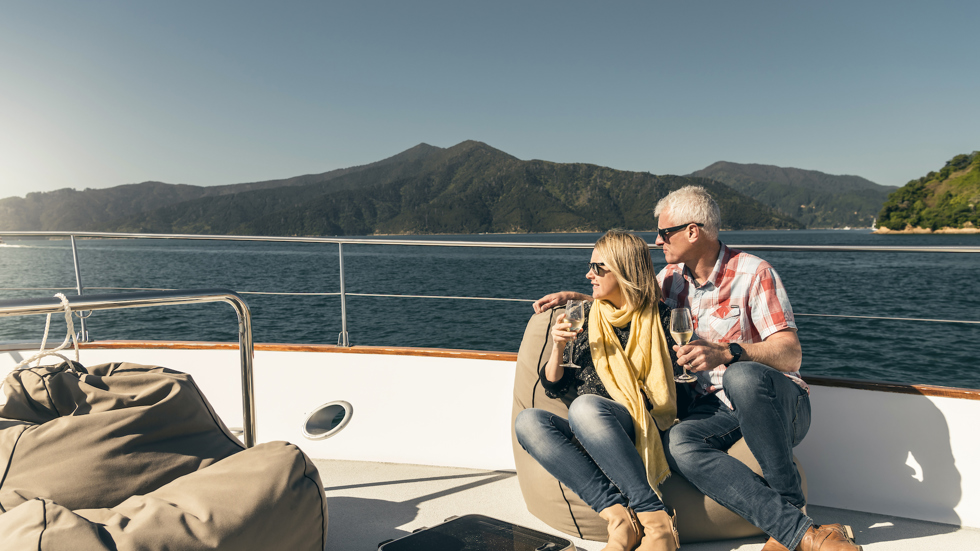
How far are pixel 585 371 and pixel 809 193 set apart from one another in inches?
7363

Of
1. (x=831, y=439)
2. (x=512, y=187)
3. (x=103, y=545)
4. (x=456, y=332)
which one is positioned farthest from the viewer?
(x=512, y=187)

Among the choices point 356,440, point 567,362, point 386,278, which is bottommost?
point 386,278

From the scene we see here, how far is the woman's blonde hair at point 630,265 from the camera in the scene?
1688 millimetres

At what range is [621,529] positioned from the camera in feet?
4.81

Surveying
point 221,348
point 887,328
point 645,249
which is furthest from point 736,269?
point 887,328

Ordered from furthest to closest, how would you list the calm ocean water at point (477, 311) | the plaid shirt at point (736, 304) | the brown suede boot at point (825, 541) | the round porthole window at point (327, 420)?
the calm ocean water at point (477, 311) < the round porthole window at point (327, 420) < the plaid shirt at point (736, 304) < the brown suede boot at point (825, 541)

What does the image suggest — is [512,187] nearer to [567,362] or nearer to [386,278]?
[386,278]

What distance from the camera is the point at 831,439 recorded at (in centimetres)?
191

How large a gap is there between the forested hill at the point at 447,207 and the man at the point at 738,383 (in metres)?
79.9

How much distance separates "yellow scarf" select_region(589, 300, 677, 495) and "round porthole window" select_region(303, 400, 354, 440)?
1.21 meters

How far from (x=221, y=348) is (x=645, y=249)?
191 cm

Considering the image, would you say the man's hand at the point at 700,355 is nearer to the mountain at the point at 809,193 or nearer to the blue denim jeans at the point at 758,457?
the blue denim jeans at the point at 758,457

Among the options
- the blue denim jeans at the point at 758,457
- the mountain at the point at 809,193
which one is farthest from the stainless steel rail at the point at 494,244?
the mountain at the point at 809,193

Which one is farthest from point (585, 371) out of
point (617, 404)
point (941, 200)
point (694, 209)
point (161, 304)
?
point (941, 200)
